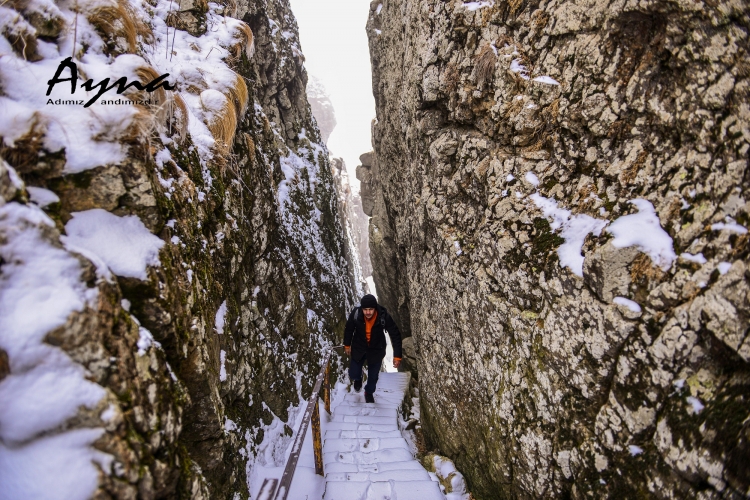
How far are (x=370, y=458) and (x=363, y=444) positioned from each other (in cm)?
38

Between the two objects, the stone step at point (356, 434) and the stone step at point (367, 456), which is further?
the stone step at point (356, 434)

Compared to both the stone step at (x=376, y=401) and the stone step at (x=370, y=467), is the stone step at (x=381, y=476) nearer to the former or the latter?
the stone step at (x=370, y=467)


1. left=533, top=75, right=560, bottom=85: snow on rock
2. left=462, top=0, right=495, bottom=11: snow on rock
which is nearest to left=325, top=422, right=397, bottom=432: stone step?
left=533, top=75, right=560, bottom=85: snow on rock

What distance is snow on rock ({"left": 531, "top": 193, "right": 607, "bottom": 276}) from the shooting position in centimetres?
378

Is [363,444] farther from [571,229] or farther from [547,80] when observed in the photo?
[547,80]

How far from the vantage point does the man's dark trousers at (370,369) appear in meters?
7.14

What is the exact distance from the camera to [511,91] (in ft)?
16.0

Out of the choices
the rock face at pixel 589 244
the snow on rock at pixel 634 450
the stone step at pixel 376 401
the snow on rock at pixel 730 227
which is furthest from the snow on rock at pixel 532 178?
the stone step at pixel 376 401

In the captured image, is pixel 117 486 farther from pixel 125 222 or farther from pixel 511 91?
pixel 511 91

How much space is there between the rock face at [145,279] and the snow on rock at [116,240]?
0.01m

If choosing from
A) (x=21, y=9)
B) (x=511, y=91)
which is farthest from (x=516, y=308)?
(x=21, y=9)

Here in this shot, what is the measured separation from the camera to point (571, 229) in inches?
158

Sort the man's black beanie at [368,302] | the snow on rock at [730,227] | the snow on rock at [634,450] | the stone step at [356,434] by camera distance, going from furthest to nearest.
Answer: the man's black beanie at [368,302], the stone step at [356,434], the snow on rock at [634,450], the snow on rock at [730,227]

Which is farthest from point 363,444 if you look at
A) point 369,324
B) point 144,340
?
point 144,340
